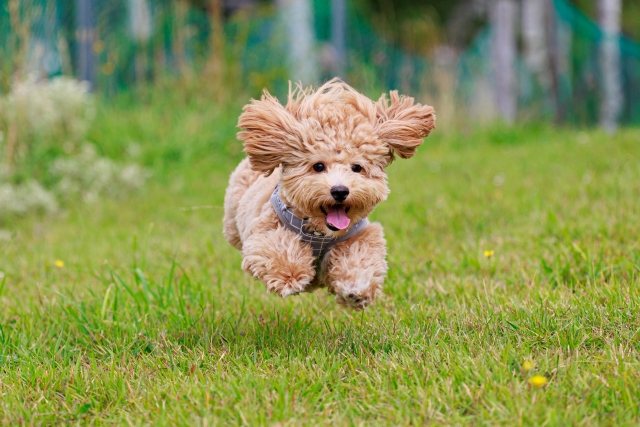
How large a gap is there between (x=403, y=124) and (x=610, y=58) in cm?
1005

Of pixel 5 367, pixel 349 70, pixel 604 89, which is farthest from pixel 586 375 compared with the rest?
pixel 604 89

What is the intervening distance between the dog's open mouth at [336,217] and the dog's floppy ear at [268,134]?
0.29 m

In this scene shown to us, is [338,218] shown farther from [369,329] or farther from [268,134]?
[369,329]

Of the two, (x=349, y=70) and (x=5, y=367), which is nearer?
(x=5, y=367)

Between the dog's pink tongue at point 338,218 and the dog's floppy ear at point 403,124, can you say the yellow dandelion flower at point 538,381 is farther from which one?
the dog's floppy ear at point 403,124

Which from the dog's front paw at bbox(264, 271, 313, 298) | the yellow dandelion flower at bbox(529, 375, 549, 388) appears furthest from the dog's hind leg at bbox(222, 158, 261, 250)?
the yellow dandelion flower at bbox(529, 375, 549, 388)

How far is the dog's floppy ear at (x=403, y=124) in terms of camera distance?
3.06 m

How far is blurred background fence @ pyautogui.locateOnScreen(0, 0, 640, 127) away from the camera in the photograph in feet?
32.9

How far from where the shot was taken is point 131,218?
21.3 ft

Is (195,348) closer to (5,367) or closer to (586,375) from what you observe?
(5,367)

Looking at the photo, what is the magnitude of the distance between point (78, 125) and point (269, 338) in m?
5.84

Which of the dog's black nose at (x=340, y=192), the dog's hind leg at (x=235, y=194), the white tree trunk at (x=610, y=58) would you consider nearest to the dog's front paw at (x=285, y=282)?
the dog's black nose at (x=340, y=192)

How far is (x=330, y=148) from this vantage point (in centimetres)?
293

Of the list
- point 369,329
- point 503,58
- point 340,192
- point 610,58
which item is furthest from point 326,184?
point 610,58
